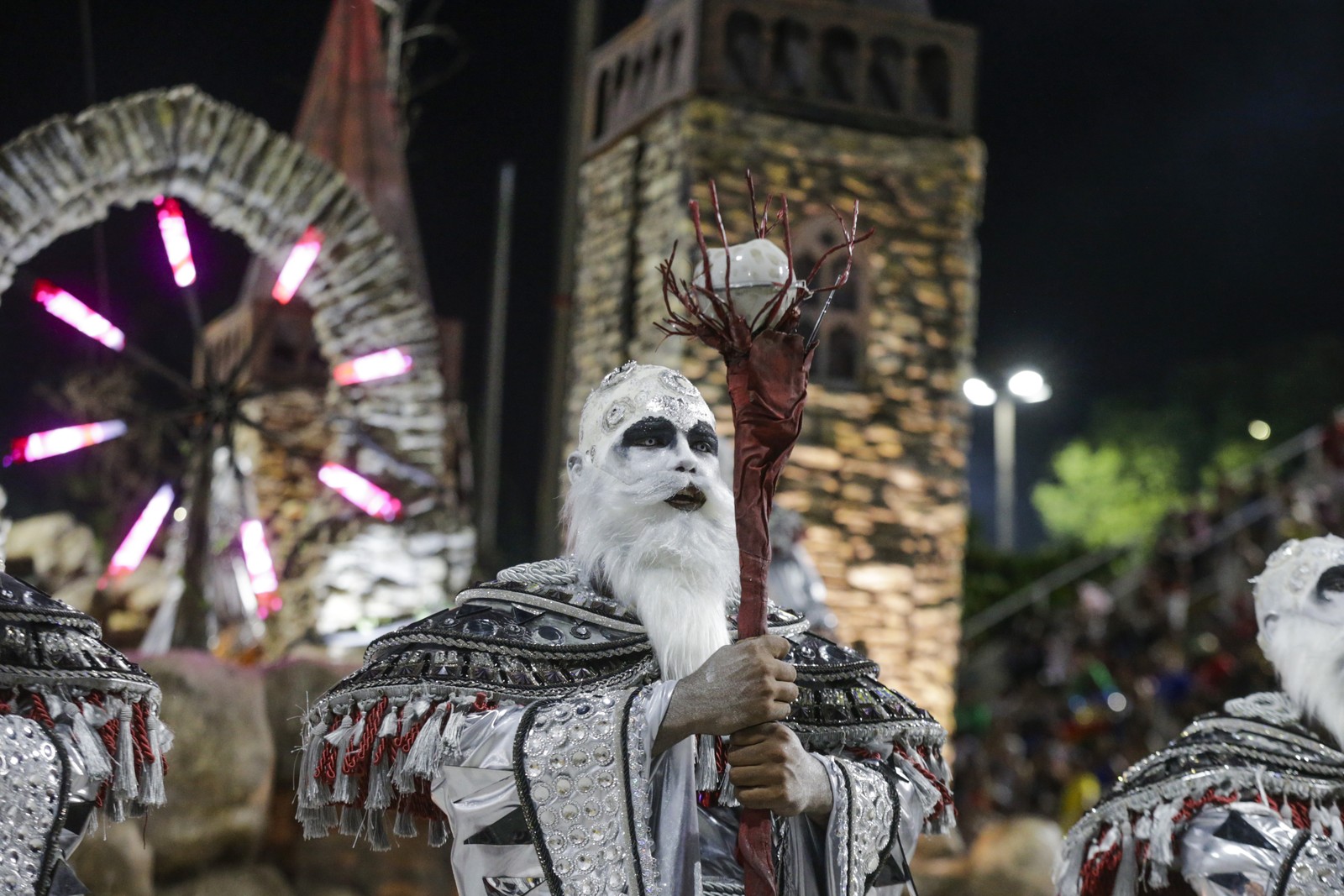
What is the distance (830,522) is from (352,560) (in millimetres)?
3368

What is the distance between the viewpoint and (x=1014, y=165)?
841 inches

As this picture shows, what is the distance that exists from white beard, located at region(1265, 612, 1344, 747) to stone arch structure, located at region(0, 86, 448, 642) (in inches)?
319

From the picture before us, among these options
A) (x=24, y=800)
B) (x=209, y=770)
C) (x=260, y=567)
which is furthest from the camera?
(x=260, y=567)

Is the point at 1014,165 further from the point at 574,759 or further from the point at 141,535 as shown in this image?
the point at 574,759

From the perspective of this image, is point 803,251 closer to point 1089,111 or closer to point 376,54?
point 376,54

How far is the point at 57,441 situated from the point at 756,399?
365 inches

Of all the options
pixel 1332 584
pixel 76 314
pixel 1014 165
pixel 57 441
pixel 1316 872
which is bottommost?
pixel 1316 872

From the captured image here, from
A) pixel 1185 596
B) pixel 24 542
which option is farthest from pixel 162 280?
pixel 1185 596

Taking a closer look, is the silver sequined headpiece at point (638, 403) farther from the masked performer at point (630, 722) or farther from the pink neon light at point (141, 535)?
the pink neon light at point (141, 535)

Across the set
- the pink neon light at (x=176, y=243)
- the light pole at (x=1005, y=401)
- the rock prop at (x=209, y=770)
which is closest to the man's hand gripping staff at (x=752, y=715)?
the rock prop at (x=209, y=770)

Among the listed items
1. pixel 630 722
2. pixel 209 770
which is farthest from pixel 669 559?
pixel 209 770

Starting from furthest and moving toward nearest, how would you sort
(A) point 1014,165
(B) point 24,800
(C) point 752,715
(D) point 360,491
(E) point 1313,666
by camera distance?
(A) point 1014,165 < (D) point 360,491 < (E) point 1313,666 < (B) point 24,800 < (C) point 752,715

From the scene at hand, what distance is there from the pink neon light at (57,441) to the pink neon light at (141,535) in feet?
2.15

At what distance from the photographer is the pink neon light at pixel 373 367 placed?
11.9 m
